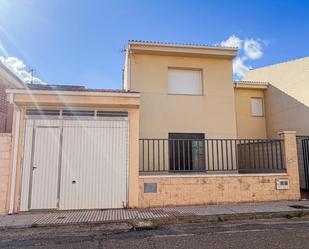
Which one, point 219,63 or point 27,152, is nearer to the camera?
point 27,152

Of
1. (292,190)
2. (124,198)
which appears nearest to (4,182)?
(124,198)

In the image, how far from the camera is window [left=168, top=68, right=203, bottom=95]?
12688 mm

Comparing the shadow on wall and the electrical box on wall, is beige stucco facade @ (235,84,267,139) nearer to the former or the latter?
the shadow on wall

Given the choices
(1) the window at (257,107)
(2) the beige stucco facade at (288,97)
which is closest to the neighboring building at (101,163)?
(2) the beige stucco facade at (288,97)

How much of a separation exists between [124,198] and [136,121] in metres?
2.59

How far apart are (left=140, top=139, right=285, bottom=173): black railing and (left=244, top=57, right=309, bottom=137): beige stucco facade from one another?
384 centimetres

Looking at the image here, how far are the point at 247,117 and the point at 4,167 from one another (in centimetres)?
1308

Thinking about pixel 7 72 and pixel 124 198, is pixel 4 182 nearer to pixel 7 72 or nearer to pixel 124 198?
pixel 124 198

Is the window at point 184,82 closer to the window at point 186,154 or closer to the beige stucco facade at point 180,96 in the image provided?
Answer: the beige stucco facade at point 180,96

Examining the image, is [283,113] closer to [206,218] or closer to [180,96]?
[180,96]

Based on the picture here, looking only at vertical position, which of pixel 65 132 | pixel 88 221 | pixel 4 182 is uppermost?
pixel 65 132

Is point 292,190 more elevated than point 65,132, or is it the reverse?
point 65,132

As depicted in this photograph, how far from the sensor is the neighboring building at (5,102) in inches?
462

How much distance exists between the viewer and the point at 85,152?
28.2ft
